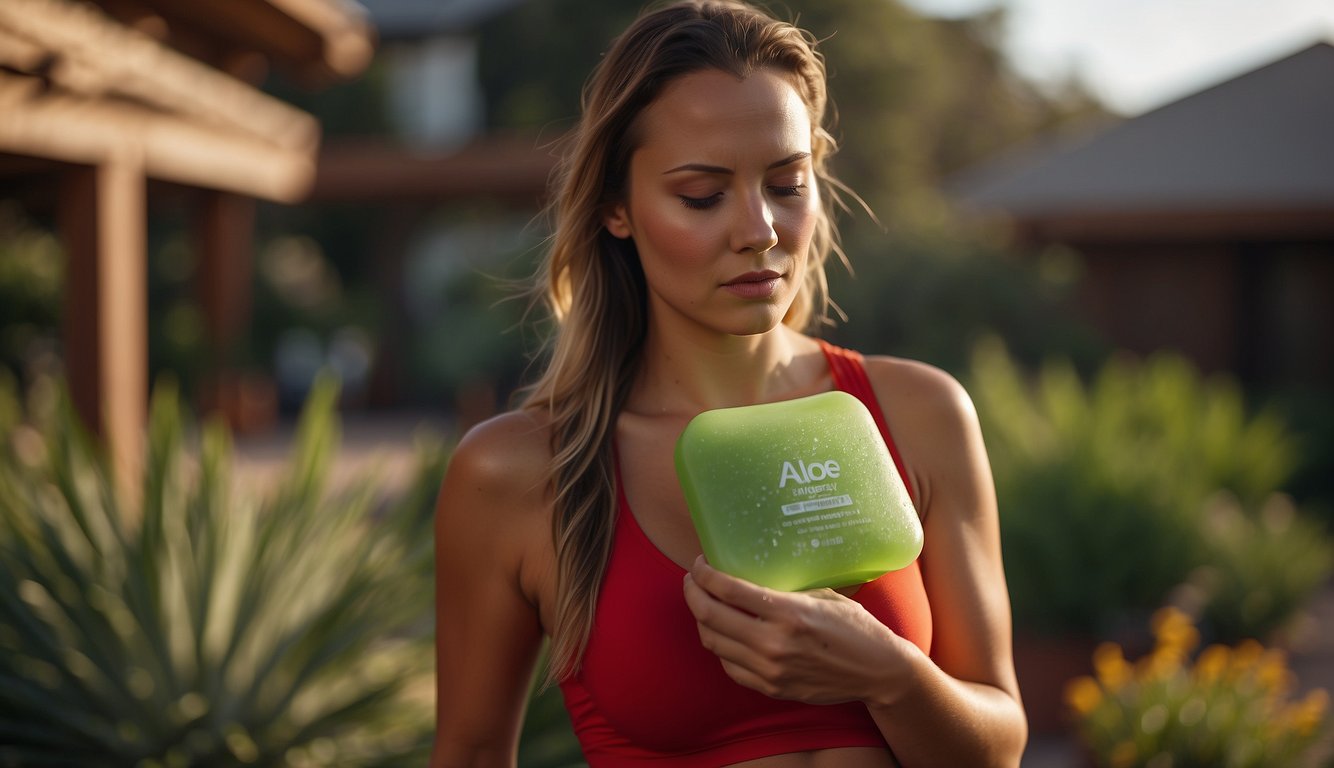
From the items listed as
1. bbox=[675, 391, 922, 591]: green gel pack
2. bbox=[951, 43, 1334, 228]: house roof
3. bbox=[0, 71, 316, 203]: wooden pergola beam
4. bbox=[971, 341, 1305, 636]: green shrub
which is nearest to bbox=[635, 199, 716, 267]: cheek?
bbox=[675, 391, 922, 591]: green gel pack

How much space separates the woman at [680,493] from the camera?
1687 millimetres

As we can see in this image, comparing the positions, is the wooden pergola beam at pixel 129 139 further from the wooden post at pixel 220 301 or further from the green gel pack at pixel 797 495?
the green gel pack at pixel 797 495

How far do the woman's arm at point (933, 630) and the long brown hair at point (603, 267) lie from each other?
31 cm

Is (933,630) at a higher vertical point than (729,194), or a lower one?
lower

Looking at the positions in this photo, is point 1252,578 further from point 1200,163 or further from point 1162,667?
point 1200,163

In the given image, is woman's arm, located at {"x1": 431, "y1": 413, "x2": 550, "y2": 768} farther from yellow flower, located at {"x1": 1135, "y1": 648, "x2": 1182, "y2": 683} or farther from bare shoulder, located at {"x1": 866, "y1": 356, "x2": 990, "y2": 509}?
yellow flower, located at {"x1": 1135, "y1": 648, "x2": 1182, "y2": 683}

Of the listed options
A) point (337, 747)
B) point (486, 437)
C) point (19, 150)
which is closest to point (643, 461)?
point (486, 437)

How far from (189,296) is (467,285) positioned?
4278 millimetres

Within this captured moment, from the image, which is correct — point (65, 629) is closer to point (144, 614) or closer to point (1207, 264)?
point (144, 614)

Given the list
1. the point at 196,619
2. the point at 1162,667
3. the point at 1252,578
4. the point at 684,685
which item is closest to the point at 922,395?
the point at 684,685

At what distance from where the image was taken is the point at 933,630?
1.78m

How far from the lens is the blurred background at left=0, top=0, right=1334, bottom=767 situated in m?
3.52

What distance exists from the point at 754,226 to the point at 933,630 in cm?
61

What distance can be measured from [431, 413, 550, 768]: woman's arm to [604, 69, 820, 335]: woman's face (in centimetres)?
35
